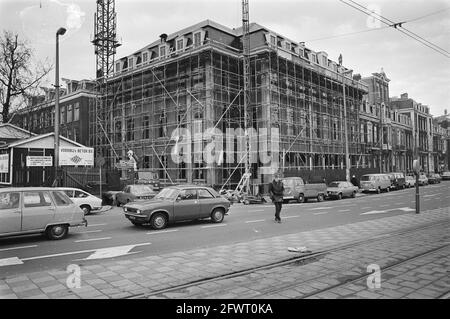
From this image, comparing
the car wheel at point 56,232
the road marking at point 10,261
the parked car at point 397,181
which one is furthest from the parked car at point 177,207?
the parked car at point 397,181

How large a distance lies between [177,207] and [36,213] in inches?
180

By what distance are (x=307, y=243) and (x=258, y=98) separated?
23.6 metres

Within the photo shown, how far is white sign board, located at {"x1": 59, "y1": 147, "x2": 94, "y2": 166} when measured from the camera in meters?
22.1

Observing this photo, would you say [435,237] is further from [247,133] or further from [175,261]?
[247,133]

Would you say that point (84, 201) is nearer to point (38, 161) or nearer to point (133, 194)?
point (133, 194)

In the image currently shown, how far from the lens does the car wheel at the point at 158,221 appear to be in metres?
11.6

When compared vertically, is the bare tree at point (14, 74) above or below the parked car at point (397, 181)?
above

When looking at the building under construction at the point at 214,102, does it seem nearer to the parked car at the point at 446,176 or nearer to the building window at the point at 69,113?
the building window at the point at 69,113

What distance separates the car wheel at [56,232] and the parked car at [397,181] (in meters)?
35.2

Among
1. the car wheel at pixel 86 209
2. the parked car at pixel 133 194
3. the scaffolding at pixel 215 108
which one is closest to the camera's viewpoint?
the car wheel at pixel 86 209

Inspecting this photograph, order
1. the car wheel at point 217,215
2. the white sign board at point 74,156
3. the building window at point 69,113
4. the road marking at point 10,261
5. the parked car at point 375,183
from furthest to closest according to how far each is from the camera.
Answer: the building window at point 69,113
the parked car at point 375,183
the white sign board at point 74,156
the car wheel at point 217,215
the road marking at point 10,261

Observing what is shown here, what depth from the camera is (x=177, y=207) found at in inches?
483
